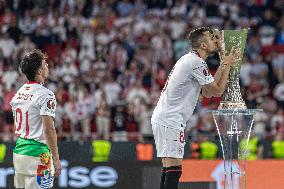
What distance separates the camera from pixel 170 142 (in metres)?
7.96

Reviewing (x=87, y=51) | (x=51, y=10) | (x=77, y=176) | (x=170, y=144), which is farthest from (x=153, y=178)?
(x=51, y=10)

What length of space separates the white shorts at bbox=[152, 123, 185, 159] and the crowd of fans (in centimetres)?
783

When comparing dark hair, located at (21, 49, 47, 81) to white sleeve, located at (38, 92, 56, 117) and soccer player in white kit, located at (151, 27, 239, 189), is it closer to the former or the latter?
white sleeve, located at (38, 92, 56, 117)

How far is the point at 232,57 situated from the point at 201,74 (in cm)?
35

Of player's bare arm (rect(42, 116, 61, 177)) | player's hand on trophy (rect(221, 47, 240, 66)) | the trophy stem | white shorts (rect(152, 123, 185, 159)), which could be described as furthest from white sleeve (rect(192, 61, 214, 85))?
player's bare arm (rect(42, 116, 61, 177))

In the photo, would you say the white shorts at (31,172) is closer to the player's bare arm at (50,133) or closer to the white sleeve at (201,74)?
the player's bare arm at (50,133)

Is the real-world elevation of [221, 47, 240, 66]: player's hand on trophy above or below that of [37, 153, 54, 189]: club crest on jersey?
above

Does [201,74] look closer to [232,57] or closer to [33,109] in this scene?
[232,57]

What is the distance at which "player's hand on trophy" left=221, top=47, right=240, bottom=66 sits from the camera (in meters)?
7.79

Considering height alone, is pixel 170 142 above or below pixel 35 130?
below

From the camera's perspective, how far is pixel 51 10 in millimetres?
20734

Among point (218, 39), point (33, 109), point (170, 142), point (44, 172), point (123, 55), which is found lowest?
point (44, 172)

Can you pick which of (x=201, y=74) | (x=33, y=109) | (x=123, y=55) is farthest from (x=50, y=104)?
(x=123, y=55)

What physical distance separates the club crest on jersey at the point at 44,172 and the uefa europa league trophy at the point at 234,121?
179 centimetres
